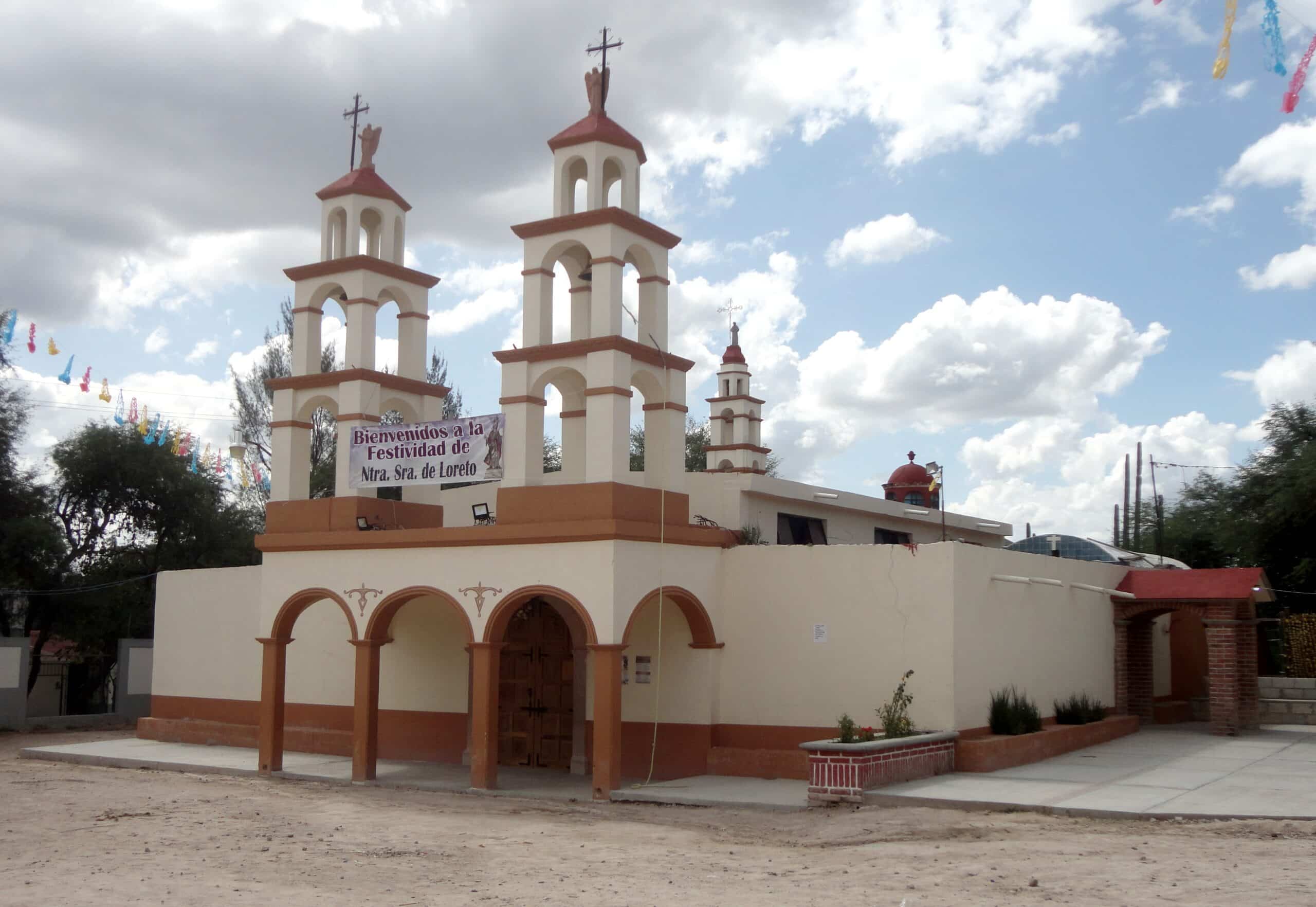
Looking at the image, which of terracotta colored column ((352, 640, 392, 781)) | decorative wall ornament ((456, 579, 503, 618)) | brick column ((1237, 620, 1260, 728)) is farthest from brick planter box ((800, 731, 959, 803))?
brick column ((1237, 620, 1260, 728))

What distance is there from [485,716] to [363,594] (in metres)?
2.86

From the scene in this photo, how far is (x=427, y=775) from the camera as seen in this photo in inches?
680

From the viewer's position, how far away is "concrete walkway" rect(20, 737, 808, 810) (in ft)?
47.5

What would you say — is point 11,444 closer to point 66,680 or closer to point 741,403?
point 66,680

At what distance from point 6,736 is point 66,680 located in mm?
6566

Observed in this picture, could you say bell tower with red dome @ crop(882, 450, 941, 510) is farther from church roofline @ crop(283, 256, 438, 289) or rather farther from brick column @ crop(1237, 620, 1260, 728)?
church roofline @ crop(283, 256, 438, 289)

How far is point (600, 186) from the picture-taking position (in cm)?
1684

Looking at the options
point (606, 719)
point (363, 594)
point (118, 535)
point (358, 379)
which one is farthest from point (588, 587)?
point (118, 535)

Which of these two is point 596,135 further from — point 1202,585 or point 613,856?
point 1202,585

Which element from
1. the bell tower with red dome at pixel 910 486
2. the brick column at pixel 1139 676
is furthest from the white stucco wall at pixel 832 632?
the bell tower with red dome at pixel 910 486

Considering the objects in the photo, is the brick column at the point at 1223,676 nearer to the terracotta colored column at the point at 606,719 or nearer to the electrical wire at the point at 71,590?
the terracotta colored column at the point at 606,719

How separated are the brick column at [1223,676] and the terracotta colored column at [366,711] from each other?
13.6m

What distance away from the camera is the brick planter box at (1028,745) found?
49.4ft

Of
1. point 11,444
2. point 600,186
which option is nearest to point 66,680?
point 11,444
